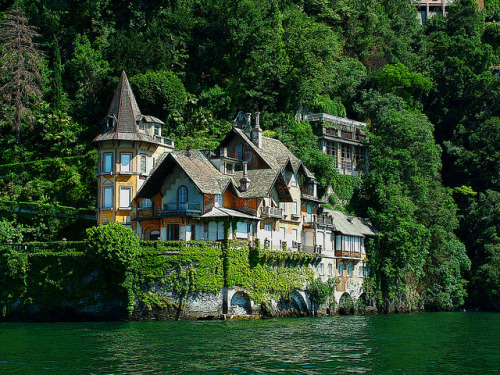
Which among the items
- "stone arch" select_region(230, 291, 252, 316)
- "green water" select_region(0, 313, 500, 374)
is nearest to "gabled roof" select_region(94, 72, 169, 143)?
"stone arch" select_region(230, 291, 252, 316)

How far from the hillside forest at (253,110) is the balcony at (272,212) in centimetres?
1403

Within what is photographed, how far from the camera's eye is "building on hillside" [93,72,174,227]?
74.0 metres

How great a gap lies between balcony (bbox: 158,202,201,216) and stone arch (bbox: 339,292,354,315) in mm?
19975

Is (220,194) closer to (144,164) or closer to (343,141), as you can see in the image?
(144,164)

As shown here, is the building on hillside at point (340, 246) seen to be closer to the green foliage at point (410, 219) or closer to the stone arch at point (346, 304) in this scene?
the stone arch at point (346, 304)

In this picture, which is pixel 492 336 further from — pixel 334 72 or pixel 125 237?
pixel 334 72

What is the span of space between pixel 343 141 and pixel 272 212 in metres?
26.4

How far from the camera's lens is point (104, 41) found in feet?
320

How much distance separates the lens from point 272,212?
233 ft

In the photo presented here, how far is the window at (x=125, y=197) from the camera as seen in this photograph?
7412cm

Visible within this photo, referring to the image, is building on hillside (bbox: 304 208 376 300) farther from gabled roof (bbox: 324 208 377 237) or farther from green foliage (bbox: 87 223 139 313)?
green foliage (bbox: 87 223 139 313)

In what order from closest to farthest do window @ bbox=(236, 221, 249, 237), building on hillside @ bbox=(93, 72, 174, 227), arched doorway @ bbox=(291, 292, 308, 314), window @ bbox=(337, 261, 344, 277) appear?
1. window @ bbox=(236, 221, 249, 237)
2. arched doorway @ bbox=(291, 292, 308, 314)
3. building on hillside @ bbox=(93, 72, 174, 227)
4. window @ bbox=(337, 261, 344, 277)

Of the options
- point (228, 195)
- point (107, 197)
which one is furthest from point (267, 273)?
point (107, 197)

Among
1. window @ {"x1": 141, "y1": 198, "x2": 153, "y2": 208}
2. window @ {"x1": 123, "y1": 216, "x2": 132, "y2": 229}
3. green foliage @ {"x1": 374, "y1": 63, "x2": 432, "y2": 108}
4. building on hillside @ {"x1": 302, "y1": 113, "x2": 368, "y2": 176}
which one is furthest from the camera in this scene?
green foliage @ {"x1": 374, "y1": 63, "x2": 432, "y2": 108}
